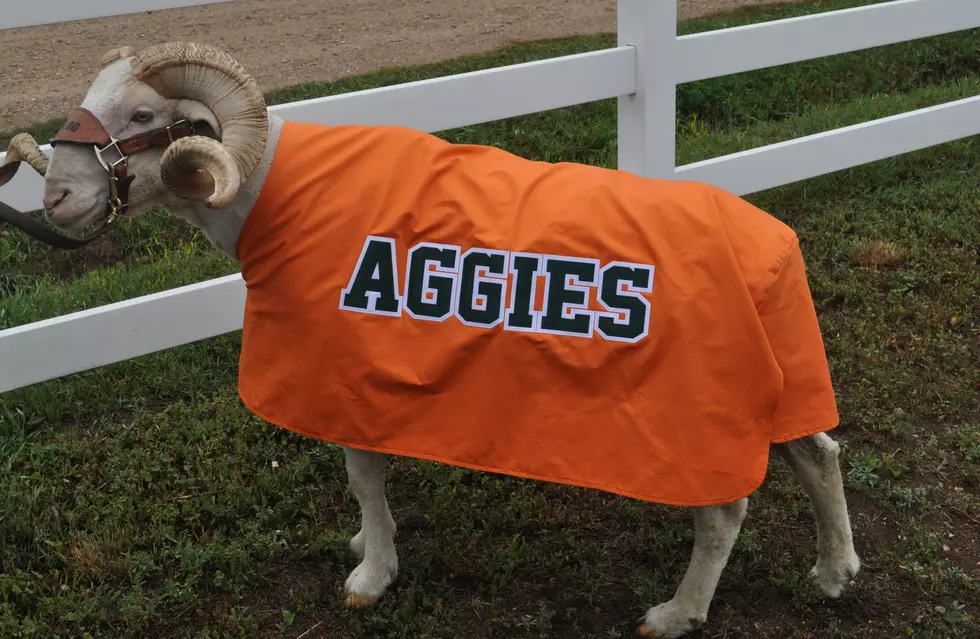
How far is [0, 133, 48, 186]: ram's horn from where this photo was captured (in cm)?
278

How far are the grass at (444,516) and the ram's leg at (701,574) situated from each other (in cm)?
10

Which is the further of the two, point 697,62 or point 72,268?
point 72,268

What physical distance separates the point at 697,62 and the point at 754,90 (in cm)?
348

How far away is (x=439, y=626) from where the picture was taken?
303 centimetres

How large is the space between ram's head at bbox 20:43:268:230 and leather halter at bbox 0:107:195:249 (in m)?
0.01

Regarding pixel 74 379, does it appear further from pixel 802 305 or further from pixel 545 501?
pixel 802 305

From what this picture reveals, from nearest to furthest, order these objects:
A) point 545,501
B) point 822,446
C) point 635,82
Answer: point 822,446 → point 545,501 → point 635,82

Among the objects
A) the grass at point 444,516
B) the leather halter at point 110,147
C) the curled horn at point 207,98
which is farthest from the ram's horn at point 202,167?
the grass at point 444,516

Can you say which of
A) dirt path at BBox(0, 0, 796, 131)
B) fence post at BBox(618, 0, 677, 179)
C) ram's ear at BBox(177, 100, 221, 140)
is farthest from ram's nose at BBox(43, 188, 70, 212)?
dirt path at BBox(0, 0, 796, 131)

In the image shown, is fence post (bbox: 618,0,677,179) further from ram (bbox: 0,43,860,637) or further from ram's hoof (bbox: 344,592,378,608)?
ram's hoof (bbox: 344,592,378,608)

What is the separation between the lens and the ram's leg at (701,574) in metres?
2.81

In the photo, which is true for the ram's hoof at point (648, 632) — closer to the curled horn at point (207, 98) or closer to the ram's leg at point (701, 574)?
the ram's leg at point (701, 574)

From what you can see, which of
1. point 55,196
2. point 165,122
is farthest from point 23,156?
point 165,122

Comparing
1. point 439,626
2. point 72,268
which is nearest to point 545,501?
point 439,626
